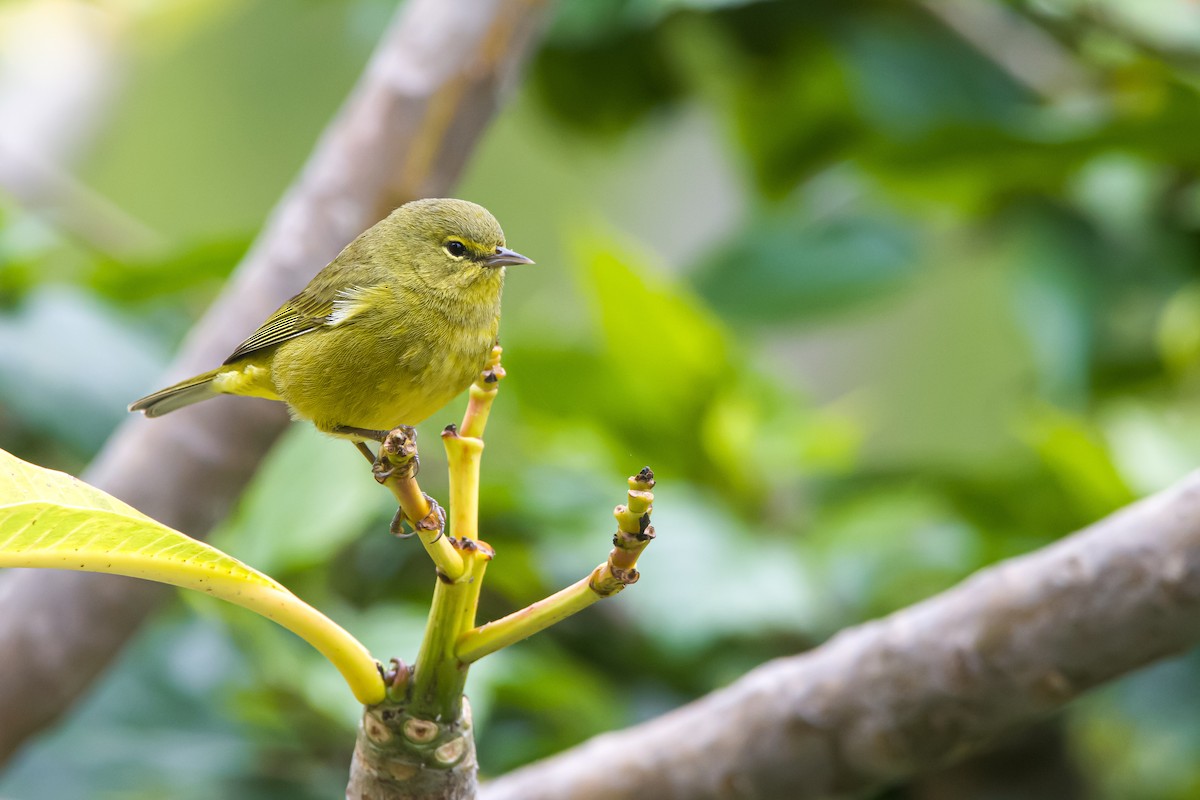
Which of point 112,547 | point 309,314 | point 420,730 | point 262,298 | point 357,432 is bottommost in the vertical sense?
point 420,730

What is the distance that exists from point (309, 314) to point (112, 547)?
34 cm

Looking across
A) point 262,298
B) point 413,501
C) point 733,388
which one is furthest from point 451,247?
point 733,388

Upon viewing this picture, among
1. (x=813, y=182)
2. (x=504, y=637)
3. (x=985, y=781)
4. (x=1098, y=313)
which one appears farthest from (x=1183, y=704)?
(x=504, y=637)

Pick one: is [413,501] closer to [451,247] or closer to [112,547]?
[112,547]

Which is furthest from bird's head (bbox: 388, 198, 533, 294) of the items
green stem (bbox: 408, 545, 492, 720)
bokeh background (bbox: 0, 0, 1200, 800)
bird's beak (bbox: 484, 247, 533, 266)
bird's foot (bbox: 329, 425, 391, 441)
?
bokeh background (bbox: 0, 0, 1200, 800)

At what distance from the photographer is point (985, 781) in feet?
5.72

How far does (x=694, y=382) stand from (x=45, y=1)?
8.79 ft

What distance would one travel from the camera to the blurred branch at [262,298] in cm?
131

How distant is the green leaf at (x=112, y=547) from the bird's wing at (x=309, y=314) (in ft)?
0.94

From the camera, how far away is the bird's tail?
101 cm

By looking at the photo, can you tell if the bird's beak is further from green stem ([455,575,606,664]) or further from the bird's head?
green stem ([455,575,606,664])

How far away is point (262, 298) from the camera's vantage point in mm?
1336

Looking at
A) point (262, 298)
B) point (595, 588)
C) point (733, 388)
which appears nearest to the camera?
point (595, 588)

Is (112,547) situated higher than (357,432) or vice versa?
(357,432)
